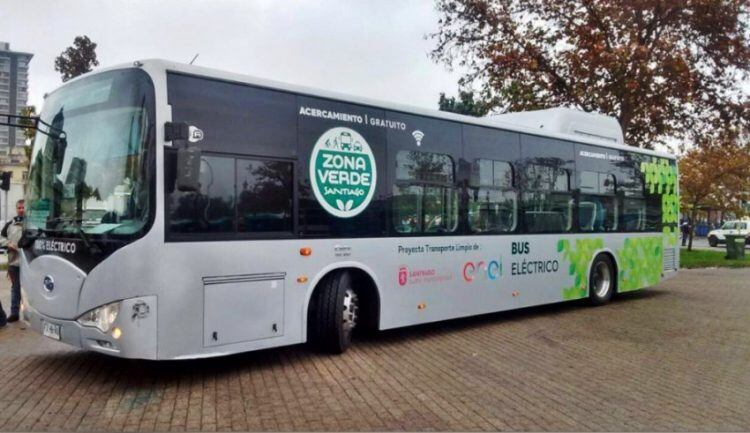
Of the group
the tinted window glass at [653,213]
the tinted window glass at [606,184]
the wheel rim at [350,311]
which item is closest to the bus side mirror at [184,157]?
the wheel rim at [350,311]

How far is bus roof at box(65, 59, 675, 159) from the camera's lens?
20.8 feet

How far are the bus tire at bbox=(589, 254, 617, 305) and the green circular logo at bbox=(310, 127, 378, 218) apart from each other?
603 centimetres

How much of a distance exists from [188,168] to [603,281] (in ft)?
29.8

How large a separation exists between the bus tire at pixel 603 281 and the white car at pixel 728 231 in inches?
1331

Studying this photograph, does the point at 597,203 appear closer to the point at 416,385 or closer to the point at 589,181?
the point at 589,181

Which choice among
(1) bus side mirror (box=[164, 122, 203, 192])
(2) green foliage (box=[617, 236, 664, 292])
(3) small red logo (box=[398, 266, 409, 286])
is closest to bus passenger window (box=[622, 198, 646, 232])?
(2) green foliage (box=[617, 236, 664, 292])

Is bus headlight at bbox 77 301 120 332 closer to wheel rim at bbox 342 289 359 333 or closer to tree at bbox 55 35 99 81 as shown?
wheel rim at bbox 342 289 359 333

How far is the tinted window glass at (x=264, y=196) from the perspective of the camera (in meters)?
6.52

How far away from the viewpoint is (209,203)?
6.24 metres

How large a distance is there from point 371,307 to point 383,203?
4.20ft

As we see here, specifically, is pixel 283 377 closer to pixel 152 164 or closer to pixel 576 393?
pixel 152 164

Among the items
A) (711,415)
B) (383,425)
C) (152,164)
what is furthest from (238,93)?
(711,415)

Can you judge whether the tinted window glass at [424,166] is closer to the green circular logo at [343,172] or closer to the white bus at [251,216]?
the white bus at [251,216]

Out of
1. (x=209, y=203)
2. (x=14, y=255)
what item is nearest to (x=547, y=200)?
(x=209, y=203)
